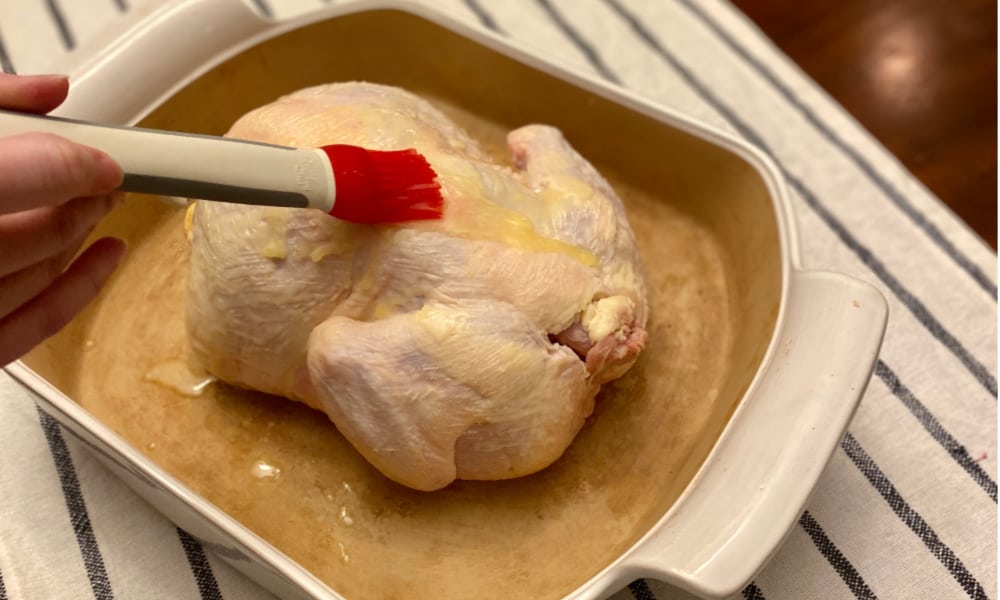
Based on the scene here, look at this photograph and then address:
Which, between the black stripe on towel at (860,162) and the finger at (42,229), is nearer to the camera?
the finger at (42,229)

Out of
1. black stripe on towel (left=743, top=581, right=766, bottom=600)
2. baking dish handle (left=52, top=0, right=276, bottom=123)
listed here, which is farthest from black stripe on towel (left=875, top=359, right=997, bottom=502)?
baking dish handle (left=52, top=0, right=276, bottom=123)

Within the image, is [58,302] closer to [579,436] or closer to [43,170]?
[43,170]

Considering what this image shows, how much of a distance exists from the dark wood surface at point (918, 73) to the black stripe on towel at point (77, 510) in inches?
44.8

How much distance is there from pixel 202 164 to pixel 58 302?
0.76 ft

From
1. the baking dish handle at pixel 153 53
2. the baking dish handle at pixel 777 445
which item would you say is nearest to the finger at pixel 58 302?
the baking dish handle at pixel 153 53

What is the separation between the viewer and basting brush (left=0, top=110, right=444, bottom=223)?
540 millimetres

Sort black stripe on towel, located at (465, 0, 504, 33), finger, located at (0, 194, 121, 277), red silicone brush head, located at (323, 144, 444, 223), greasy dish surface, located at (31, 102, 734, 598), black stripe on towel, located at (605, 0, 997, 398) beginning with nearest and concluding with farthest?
1. finger, located at (0, 194, 121, 277)
2. red silicone brush head, located at (323, 144, 444, 223)
3. greasy dish surface, located at (31, 102, 734, 598)
4. black stripe on towel, located at (605, 0, 997, 398)
5. black stripe on towel, located at (465, 0, 504, 33)

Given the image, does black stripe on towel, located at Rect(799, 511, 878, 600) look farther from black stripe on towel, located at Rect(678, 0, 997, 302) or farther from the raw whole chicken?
black stripe on towel, located at Rect(678, 0, 997, 302)

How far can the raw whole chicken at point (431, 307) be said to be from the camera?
71cm

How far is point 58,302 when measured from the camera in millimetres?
692

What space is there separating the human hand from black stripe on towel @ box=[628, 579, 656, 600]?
595 mm

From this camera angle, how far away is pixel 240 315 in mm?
767

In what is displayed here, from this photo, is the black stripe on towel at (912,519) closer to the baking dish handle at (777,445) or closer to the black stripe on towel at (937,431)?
the black stripe on towel at (937,431)

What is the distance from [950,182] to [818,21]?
0.34 meters
